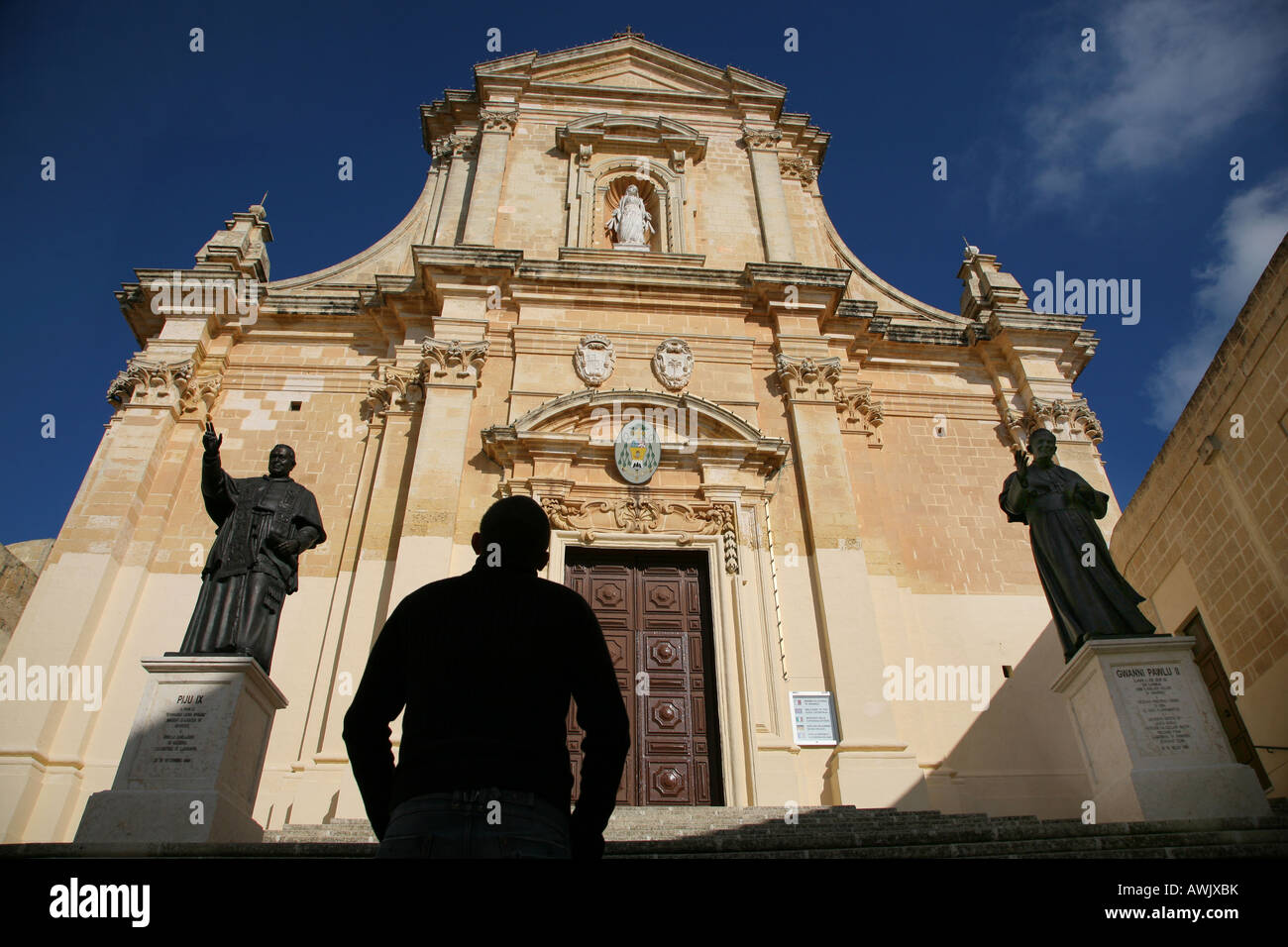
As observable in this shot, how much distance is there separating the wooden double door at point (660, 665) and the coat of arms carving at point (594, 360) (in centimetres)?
276

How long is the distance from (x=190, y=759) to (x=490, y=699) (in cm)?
491

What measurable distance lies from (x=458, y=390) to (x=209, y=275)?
4.63 meters

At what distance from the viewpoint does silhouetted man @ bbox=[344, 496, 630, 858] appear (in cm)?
212

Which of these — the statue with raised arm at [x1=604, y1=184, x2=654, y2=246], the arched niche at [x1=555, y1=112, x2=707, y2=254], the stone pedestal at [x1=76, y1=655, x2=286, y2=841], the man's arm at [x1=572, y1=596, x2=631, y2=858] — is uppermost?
the arched niche at [x1=555, y1=112, x2=707, y2=254]

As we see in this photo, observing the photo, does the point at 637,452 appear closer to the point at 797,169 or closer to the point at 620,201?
the point at 620,201

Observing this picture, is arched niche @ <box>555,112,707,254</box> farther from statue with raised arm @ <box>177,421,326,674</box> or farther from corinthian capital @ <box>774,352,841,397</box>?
statue with raised arm @ <box>177,421,326,674</box>

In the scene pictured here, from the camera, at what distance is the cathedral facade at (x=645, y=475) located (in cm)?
962

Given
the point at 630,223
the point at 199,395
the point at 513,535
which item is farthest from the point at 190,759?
the point at 630,223

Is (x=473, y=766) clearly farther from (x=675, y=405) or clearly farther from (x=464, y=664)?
(x=675, y=405)

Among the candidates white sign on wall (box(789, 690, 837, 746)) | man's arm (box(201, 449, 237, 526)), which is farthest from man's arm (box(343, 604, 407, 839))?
white sign on wall (box(789, 690, 837, 746))

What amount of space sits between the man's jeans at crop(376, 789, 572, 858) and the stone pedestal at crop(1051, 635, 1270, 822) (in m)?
5.25

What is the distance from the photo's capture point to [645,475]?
11.3m

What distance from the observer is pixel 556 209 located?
15.1 metres

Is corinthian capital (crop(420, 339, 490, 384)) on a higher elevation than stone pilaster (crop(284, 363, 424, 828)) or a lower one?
higher
